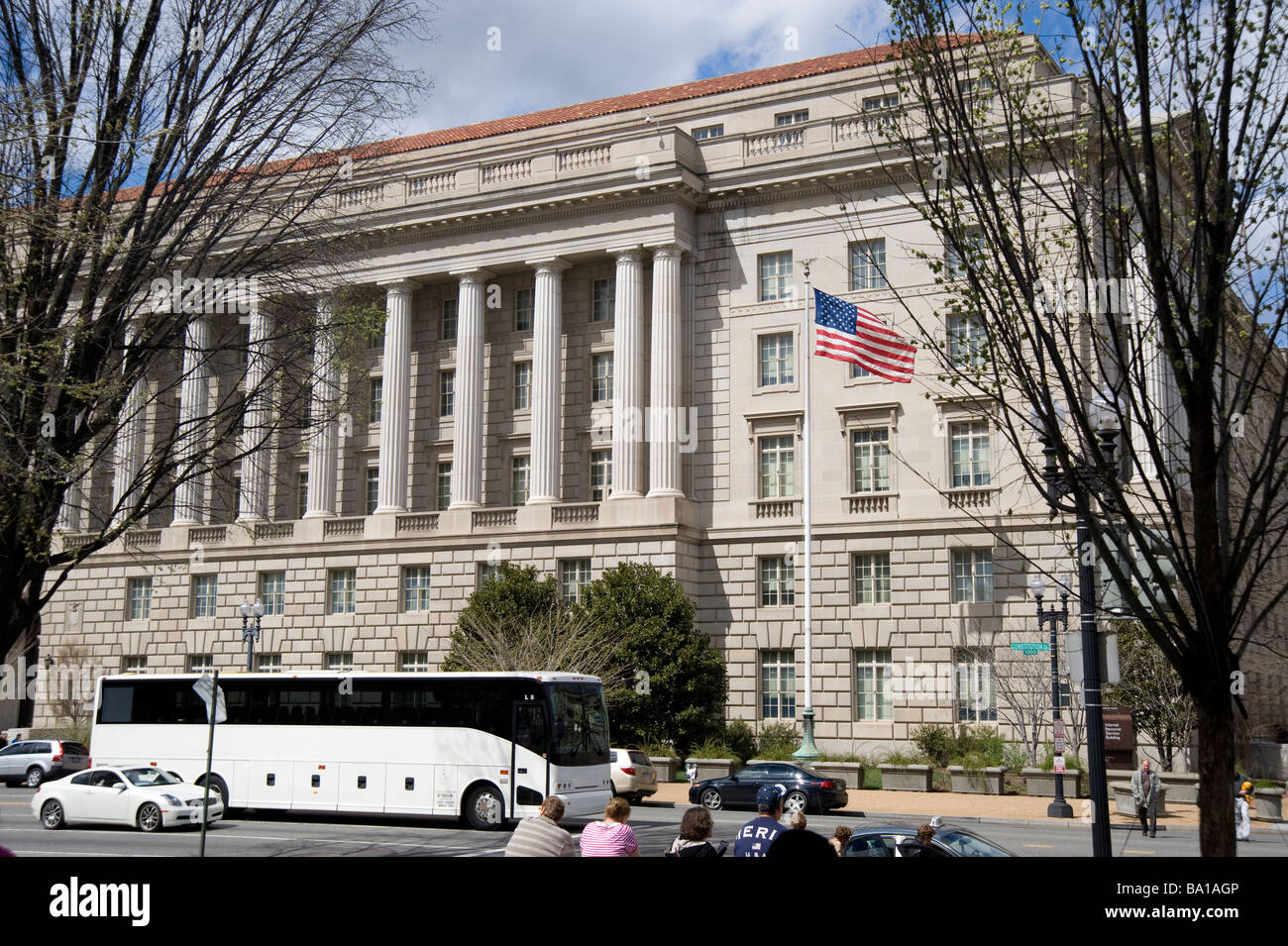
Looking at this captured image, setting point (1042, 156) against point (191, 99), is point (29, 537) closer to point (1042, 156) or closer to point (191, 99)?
point (191, 99)

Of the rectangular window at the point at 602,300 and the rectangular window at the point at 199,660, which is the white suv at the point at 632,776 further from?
the rectangular window at the point at 199,660

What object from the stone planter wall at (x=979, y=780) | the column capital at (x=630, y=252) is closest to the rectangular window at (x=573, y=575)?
the column capital at (x=630, y=252)

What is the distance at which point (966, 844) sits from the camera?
45.7 feet

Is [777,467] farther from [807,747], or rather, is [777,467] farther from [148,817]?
[148,817]

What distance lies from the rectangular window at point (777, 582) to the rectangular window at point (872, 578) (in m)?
2.34

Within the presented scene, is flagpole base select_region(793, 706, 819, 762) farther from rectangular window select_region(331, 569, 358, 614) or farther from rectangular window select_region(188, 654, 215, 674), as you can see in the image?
rectangular window select_region(188, 654, 215, 674)

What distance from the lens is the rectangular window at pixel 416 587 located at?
162 feet

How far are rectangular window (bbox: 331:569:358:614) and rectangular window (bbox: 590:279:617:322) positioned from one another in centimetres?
1442

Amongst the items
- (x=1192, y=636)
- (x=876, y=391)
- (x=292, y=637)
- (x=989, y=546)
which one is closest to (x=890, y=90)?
(x=876, y=391)

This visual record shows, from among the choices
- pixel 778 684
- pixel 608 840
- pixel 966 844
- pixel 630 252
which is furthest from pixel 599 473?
pixel 608 840

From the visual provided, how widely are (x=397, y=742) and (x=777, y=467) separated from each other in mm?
22205

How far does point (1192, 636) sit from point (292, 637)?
46.5m

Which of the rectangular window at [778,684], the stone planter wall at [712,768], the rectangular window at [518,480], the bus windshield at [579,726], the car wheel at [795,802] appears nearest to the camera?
the bus windshield at [579,726]

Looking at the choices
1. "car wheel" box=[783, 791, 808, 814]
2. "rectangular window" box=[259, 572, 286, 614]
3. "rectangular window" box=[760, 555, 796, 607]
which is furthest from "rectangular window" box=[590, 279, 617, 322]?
"car wheel" box=[783, 791, 808, 814]
